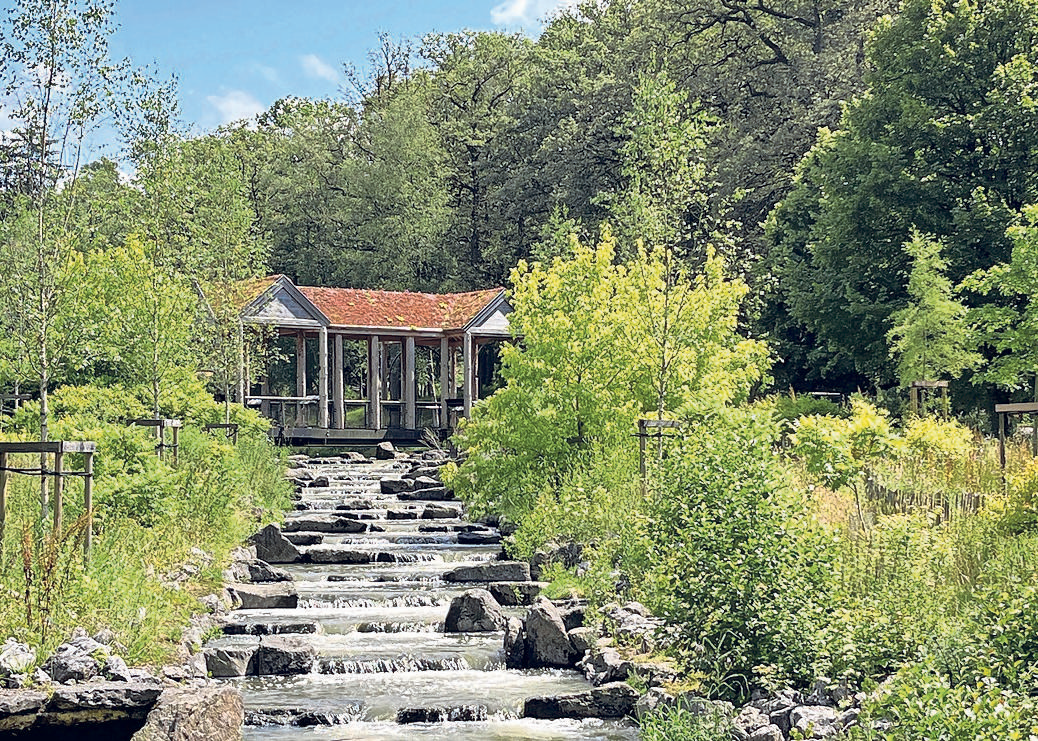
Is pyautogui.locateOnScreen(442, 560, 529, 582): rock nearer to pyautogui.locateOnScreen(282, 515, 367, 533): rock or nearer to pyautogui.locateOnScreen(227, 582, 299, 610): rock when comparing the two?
pyautogui.locateOnScreen(227, 582, 299, 610): rock

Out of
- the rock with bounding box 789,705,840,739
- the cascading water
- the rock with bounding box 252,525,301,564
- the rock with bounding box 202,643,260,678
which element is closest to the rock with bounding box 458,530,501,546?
the cascading water

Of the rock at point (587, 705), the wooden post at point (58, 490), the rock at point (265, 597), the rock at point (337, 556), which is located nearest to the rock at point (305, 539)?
the rock at point (337, 556)

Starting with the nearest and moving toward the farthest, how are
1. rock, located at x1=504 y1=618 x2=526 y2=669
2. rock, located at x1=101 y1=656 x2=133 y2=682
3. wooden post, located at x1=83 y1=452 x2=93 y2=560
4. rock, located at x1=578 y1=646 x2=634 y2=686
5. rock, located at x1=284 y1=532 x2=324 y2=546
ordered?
rock, located at x1=101 y1=656 x2=133 y2=682 < rock, located at x1=578 y1=646 x2=634 y2=686 < wooden post, located at x1=83 y1=452 x2=93 y2=560 < rock, located at x1=504 y1=618 x2=526 y2=669 < rock, located at x1=284 y1=532 x2=324 y2=546

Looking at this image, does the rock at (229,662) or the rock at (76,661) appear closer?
the rock at (76,661)

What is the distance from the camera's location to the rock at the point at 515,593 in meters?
15.7

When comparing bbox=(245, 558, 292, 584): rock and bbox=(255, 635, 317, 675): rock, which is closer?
bbox=(255, 635, 317, 675): rock

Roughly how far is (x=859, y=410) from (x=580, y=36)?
121 feet

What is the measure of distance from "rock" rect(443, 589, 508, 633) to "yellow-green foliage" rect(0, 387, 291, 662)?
274 cm

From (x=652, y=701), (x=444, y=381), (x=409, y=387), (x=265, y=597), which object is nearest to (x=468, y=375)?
(x=409, y=387)

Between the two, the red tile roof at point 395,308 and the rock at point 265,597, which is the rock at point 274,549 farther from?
the red tile roof at point 395,308

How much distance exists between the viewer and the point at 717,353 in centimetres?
1934

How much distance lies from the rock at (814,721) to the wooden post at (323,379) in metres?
30.1

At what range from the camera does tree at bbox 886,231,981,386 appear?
75.8 ft

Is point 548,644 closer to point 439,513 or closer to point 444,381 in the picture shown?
point 439,513
